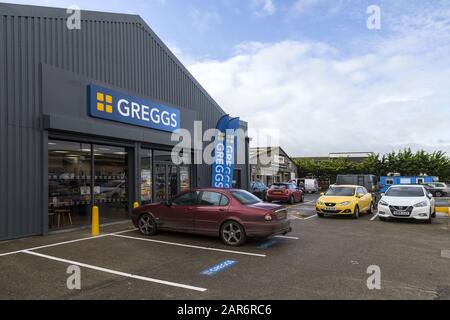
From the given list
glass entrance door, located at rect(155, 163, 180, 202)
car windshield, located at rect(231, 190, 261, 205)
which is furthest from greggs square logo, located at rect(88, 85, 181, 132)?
car windshield, located at rect(231, 190, 261, 205)

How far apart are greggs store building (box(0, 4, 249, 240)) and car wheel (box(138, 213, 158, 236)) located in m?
2.48

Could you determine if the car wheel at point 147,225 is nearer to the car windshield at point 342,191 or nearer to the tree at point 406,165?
the car windshield at point 342,191

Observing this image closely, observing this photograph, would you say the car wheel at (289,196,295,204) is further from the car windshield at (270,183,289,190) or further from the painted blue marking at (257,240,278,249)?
the painted blue marking at (257,240,278,249)

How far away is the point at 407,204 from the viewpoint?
42.2 feet

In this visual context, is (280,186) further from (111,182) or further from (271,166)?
(271,166)

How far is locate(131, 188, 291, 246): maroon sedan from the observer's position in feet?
27.6

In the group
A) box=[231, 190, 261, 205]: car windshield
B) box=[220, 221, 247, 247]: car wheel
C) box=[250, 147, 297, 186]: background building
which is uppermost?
box=[250, 147, 297, 186]: background building

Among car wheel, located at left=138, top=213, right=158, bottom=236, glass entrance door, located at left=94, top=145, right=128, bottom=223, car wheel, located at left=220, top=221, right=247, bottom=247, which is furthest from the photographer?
glass entrance door, located at left=94, top=145, right=128, bottom=223

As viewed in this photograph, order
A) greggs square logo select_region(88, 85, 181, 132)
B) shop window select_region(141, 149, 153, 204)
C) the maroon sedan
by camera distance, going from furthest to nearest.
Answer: shop window select_region(141, 149, 153, 204)
greggs square logo select_region(88, 85, 181, 132)
the maroon sedan

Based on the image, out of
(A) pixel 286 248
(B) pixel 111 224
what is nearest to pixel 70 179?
(B) pixel 111 224

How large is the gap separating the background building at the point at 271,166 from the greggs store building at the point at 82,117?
2724 centimetres

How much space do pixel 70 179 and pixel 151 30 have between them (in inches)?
292

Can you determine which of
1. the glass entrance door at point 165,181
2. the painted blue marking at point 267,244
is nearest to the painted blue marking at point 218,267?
the painted blue marking at point 267,244

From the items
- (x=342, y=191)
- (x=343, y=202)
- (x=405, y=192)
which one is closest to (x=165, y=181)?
(x=343, y=202)
